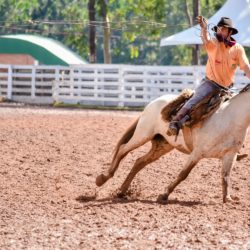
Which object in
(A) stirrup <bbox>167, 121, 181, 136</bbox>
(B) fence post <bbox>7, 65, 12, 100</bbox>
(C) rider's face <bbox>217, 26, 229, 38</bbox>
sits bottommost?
(B) fence post <bbox>7, 65, 12, 100</bbox>

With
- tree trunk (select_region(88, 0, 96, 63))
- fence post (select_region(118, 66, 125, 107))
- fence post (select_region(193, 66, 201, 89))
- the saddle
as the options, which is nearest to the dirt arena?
the saddle

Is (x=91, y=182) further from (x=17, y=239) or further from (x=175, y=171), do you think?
(x=17, y=239)

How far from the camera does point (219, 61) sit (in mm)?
9156

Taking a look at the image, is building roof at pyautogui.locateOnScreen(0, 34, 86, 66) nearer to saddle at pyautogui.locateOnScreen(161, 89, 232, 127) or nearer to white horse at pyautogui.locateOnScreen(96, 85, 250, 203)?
white horse at pyautogui.locateOnScreen(96, 85, 250, 203)

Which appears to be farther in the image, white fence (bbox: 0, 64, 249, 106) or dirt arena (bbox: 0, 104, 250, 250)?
white fence (bbox: 0, 64, 249, 106)

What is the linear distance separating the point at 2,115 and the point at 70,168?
364 inches

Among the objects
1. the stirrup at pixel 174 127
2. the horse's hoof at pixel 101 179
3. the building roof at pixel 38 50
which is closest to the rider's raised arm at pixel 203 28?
the stirrup at pixel 174 127

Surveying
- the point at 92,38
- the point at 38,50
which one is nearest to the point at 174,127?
the point at 92,38

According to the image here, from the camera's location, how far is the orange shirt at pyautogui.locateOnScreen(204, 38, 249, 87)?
29.9ft

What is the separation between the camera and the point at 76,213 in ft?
27.1

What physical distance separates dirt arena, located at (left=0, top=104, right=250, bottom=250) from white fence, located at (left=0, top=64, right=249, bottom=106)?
9114 millimetres

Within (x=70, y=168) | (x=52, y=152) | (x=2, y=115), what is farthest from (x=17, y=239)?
(x=2, y=115)

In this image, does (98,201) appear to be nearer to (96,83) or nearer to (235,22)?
(96,83)

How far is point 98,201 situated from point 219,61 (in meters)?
2.15
